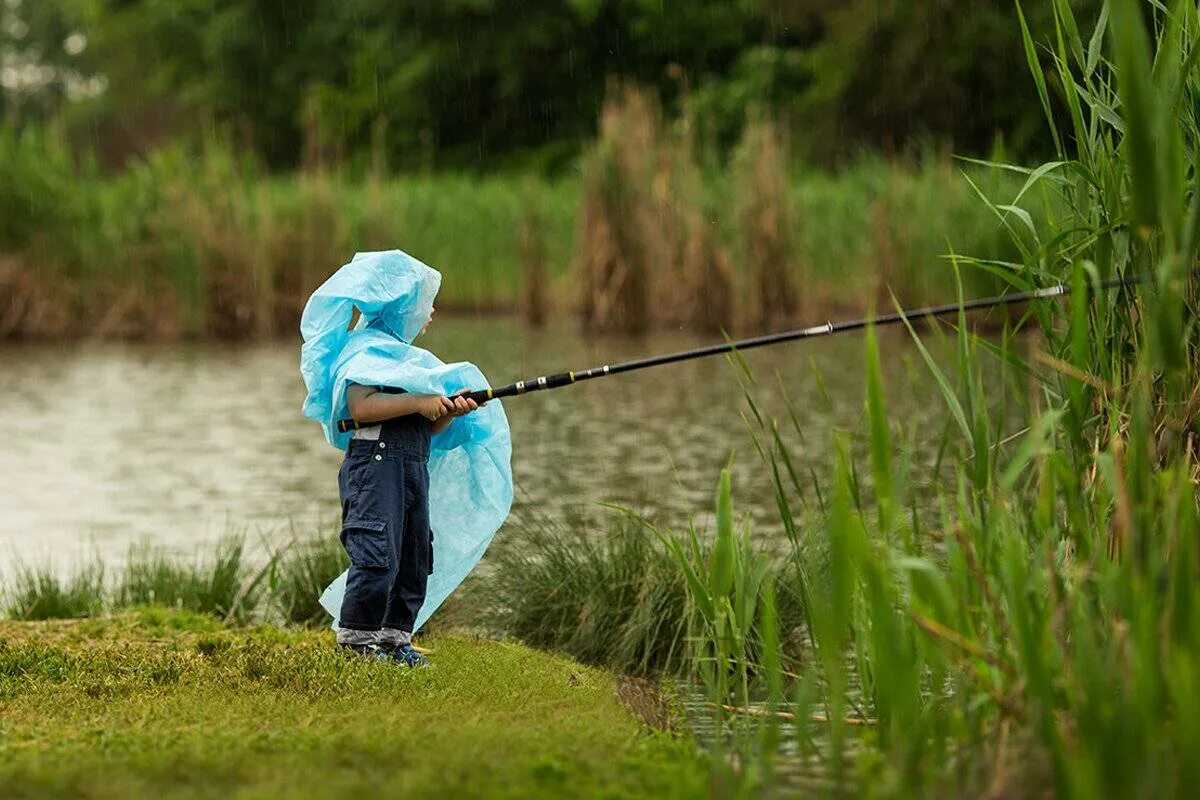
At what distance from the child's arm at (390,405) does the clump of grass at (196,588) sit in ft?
5.24

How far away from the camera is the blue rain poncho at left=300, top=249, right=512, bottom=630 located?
19.1 feet

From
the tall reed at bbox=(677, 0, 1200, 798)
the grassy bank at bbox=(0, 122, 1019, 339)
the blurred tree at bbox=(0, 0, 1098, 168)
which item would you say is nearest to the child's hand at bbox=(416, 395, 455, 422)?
the tall reed at bbox=(677, 0, 1200, 798)

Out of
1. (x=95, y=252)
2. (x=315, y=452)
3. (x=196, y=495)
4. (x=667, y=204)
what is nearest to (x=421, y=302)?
(x=196, y=495)

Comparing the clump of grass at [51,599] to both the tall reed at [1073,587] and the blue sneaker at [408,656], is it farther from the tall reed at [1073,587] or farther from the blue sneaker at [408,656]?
the tall reed at [1073,587]

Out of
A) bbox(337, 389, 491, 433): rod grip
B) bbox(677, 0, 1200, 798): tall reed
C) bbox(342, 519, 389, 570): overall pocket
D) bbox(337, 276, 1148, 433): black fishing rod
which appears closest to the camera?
bbox(677, 0, 1200, 798): tall reed

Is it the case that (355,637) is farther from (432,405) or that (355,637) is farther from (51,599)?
(51,599)

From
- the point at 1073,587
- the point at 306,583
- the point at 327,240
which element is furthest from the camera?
the point at 327,240

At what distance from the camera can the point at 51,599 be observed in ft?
23.4

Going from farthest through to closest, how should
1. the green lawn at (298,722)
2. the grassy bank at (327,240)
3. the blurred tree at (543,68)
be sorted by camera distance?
the blurred tree at (543,68)
the grassy bank at (327,240)
the green lawn at (298,722)

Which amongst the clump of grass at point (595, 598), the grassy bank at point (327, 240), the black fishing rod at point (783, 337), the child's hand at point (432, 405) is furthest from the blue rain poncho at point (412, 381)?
the grassy bank at point (327, 240)

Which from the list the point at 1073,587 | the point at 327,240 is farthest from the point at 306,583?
the point at 327,240

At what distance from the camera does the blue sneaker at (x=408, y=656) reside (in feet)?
18.8

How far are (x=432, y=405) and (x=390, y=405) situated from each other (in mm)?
117

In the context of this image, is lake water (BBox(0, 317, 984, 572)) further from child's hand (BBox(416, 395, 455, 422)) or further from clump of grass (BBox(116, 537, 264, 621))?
child's hand (BBox(416, 395, 455, 422))
